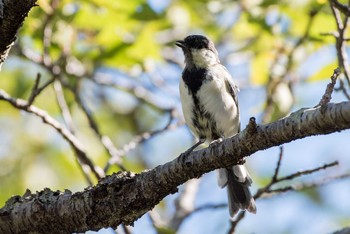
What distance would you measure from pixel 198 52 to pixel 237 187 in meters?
1.23

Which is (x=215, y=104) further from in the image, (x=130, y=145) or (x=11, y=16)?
(x=11, y=16)

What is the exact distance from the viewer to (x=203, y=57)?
529 centimetres

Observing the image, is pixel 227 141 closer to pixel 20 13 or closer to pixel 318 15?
pixel 20 13

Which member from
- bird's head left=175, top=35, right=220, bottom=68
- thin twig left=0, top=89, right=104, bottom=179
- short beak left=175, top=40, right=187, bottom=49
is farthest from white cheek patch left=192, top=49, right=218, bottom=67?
thin twig left=0, top=89, right=104, bottom=179

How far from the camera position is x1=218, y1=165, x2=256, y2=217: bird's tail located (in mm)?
4758

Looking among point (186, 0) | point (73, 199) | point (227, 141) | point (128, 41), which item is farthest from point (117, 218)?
point (186, 0)

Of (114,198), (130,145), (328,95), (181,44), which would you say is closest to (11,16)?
(114,198)

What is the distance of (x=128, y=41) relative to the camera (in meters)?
5.00

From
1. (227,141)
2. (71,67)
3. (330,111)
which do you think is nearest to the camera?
(330,111)

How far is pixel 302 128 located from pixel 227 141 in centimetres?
42

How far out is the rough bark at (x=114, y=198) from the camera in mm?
2852

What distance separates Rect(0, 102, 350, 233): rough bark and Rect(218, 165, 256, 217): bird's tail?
1.77 metres

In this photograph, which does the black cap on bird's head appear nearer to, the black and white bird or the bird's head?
the bird's head

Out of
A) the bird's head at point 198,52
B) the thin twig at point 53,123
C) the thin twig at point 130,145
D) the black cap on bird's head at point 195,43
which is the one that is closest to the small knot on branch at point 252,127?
the thin twig at point 130,145
